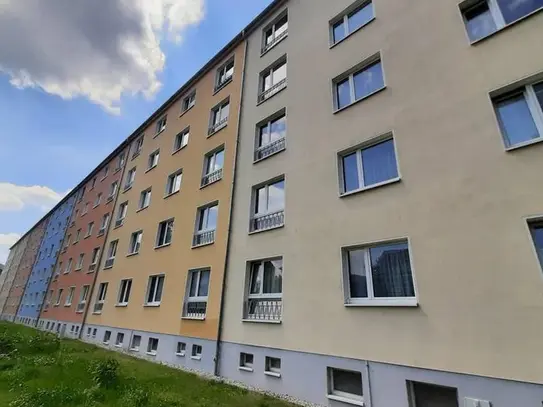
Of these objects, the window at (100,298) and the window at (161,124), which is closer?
the window at (100,298)

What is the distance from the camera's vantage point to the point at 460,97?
268 inches

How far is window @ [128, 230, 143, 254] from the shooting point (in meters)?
18.1

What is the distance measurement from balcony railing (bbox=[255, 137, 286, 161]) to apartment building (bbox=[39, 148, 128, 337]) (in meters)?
16.1

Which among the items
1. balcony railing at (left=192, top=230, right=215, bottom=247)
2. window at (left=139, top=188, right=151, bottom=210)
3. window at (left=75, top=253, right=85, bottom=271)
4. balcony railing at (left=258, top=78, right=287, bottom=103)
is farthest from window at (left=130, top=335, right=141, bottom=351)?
window at (left=75, top=253, right=85, bottom=271)

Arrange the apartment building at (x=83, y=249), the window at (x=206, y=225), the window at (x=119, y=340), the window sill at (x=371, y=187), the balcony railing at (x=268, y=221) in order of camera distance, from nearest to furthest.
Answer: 1. the window sill at (x=371, y=187)
2. the balcony railing at (x=268, y=221)
3. the window at (x=206, y=225)
4. the window at (x=119, y=340)
5. the apartment building at (x=83, y=249)

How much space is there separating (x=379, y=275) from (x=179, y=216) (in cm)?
1055

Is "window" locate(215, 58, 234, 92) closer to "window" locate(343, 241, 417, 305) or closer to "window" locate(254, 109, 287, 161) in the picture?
"window" locate(254, 109, 287, 161)

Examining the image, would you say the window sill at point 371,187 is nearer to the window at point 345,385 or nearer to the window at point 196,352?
the window at point 345,385

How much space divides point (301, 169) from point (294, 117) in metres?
2.26

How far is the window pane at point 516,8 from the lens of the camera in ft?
21.6

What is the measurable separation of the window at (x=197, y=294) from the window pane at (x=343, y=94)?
8.10 metres

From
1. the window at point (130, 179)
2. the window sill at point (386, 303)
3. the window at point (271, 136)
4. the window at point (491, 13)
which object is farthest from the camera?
the window at point (130, 179)

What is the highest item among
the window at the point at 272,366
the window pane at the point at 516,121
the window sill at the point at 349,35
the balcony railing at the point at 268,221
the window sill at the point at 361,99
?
the window sill at the point at 349,35

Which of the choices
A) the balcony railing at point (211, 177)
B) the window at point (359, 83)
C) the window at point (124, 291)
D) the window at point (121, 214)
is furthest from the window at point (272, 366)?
the window at point (121, 214)
